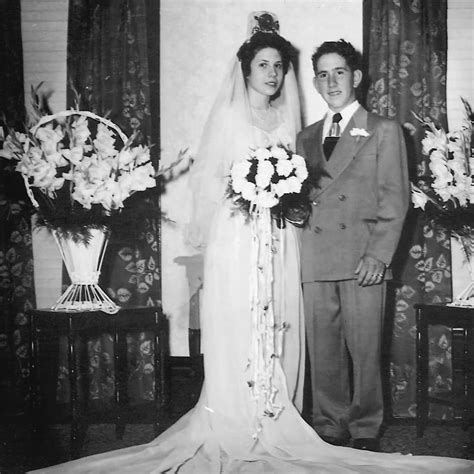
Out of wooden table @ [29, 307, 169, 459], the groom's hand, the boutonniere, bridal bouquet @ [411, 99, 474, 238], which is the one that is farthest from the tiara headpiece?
wooden table @ [29, 307, 169, 459]

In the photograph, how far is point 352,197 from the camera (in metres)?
2.83

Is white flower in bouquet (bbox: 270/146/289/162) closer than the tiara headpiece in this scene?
Yes

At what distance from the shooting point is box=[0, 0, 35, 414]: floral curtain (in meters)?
3.21

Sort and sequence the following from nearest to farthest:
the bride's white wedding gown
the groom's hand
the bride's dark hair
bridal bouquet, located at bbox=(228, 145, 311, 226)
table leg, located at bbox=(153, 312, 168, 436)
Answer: the bride's white wedding gown < bridal bouquet, located at bbox=(228, 145, 311, 226) < the groom's hand < the bride's dark hair < table leg, located at bbox=(153, 312, 168, 436)

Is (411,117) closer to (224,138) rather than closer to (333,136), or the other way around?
(333,136)

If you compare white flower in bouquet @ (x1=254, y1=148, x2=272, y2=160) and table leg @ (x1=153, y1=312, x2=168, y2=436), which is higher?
white flower in bouquet @ (x1=254, y1=148, x2=272, y2=160)

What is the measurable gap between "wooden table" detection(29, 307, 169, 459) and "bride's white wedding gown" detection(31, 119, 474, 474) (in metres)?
0.28

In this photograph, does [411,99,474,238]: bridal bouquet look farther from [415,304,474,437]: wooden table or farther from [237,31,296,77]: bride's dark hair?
[237,31,296,77]: bride's dark hair

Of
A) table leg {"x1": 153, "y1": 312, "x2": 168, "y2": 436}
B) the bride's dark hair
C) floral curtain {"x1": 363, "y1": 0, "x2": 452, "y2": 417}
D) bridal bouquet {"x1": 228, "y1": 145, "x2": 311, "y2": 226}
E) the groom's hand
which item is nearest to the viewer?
bridal bouquet {"x1": 228, "y1": 145, "x2": 311, "y2": 226}

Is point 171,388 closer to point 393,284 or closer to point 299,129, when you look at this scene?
point 393,284

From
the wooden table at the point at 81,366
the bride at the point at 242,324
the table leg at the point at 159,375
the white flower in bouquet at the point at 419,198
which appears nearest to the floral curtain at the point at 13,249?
the wooden table at the point at 81,366

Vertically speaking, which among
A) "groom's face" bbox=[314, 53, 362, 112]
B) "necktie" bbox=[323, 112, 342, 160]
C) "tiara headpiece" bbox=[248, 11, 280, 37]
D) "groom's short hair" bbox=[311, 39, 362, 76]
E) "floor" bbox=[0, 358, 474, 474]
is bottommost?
"floor" bbox=[0, 358, 474, 474]

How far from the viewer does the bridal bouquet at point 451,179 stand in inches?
115

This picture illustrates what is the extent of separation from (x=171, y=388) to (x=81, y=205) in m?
1.13
